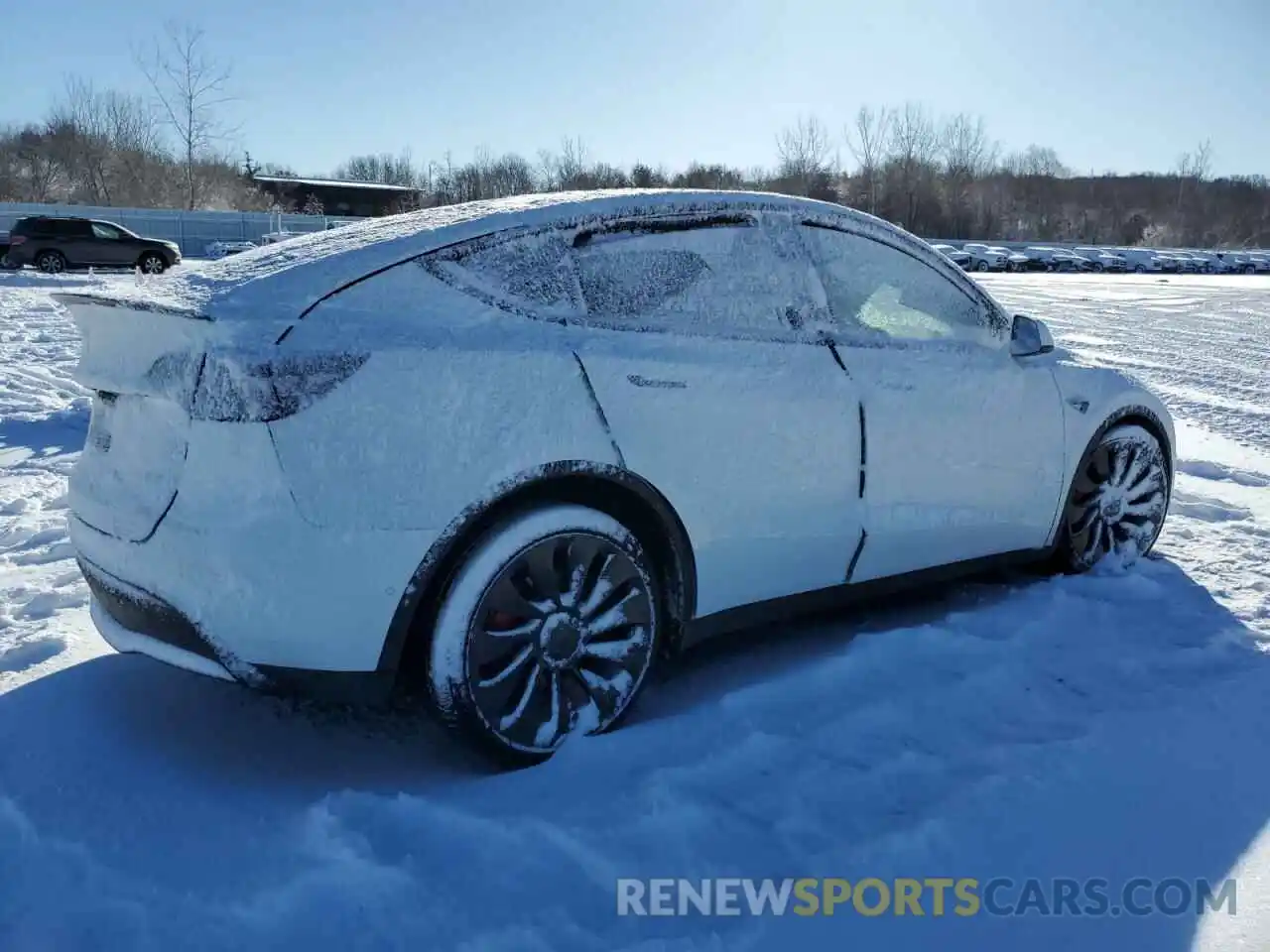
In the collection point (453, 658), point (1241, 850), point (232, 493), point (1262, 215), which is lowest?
point (1241, 850)

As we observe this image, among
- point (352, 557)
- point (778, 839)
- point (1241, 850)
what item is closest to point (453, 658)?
point (352, 557)

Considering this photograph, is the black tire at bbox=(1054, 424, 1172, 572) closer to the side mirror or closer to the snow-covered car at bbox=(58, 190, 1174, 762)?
the side mirror

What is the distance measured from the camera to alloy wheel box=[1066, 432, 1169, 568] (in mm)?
4055

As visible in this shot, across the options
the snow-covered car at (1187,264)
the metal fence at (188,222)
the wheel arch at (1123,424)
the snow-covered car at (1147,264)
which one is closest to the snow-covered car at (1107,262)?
the snow-covered car at (1147,264)

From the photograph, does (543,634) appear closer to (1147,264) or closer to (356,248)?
(356,248)

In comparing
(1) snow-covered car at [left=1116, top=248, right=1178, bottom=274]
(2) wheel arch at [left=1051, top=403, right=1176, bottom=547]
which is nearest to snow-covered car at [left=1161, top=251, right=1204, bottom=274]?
(1) snow-covered car at [left=1116, top=248, right=1178, bottom=274]

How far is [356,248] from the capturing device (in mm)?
2527

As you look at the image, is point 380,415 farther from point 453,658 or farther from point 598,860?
point 598,860

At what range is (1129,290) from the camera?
29.8m

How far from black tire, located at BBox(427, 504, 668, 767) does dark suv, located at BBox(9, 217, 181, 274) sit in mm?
26183

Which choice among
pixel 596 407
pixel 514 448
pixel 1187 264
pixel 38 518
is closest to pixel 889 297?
pixel 596 407

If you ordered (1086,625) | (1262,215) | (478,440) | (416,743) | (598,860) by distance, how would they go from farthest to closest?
(1262,215) < (1086,625) < (416,743) < (478,440) < (598,860)

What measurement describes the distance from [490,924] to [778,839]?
69cm

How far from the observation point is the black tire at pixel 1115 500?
404 cm
